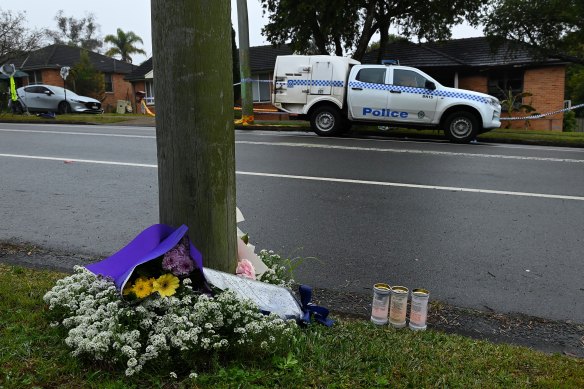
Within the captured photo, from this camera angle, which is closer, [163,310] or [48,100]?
[163,310]

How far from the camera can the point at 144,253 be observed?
2773 mm

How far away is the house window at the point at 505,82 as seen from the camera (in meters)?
25.3

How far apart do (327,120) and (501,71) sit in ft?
46.3

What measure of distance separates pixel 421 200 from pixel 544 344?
3.75m

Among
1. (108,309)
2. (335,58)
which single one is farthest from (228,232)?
(335,58)

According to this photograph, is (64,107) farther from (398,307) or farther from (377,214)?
(398,307)

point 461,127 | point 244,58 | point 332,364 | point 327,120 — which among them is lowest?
point 332,364

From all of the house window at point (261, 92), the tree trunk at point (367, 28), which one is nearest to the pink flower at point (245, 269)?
the tree trunk at point (367, 28)

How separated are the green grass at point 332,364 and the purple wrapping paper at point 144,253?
40 cm

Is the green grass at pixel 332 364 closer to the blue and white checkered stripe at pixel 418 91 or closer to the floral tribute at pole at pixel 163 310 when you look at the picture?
the floral tribute at pole at pixel 163 310

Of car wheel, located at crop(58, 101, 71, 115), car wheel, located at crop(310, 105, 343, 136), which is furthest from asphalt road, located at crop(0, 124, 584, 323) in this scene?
car wheel, located at crop(58, 101, 71, 115)

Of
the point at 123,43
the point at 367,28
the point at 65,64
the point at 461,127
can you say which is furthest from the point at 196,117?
the point at 123,43

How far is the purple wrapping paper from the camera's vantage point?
2.64m

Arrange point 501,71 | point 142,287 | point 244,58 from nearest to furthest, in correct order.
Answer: point 142,287 < point 244,58 < point 501,71
